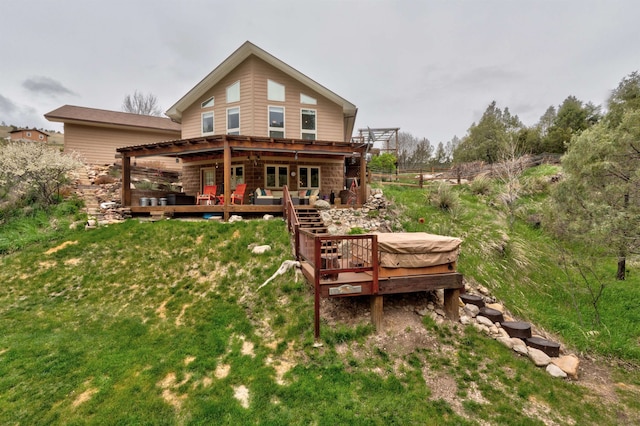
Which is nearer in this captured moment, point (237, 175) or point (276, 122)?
point (276, 122)

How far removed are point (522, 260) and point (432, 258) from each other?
603cm

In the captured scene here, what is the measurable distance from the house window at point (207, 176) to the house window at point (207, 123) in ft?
6.59

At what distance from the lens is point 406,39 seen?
16.4 metres

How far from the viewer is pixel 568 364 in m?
4.95

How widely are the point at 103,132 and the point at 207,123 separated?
9692 millimetres

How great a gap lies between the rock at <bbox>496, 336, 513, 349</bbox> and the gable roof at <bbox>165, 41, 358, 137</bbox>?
12595 mm

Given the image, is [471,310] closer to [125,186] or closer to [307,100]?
[307,100]

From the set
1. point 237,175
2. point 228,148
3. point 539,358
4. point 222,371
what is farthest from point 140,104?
point 539,358

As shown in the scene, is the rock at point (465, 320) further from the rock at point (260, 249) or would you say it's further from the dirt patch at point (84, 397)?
the dirt patch at point (84, 397)

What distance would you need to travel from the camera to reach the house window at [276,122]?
528 inches

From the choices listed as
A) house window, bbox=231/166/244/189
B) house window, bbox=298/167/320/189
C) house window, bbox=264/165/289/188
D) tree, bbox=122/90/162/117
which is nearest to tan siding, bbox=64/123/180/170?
house window, bbox=231/166/244/189

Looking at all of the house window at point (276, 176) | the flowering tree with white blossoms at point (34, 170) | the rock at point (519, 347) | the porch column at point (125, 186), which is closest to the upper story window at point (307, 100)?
the house window at point (276, 176)

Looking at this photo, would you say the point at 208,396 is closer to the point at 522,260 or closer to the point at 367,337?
the point at 367,337

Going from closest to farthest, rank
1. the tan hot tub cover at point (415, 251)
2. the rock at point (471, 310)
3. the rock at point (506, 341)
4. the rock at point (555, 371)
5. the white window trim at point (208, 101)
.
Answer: the rock at point (555, 371) → the rock at point (506, 341) → the tan hot tub cover at point (415, 251) → the rock at point (471, 310) → the white window trim at point (208, 101)
